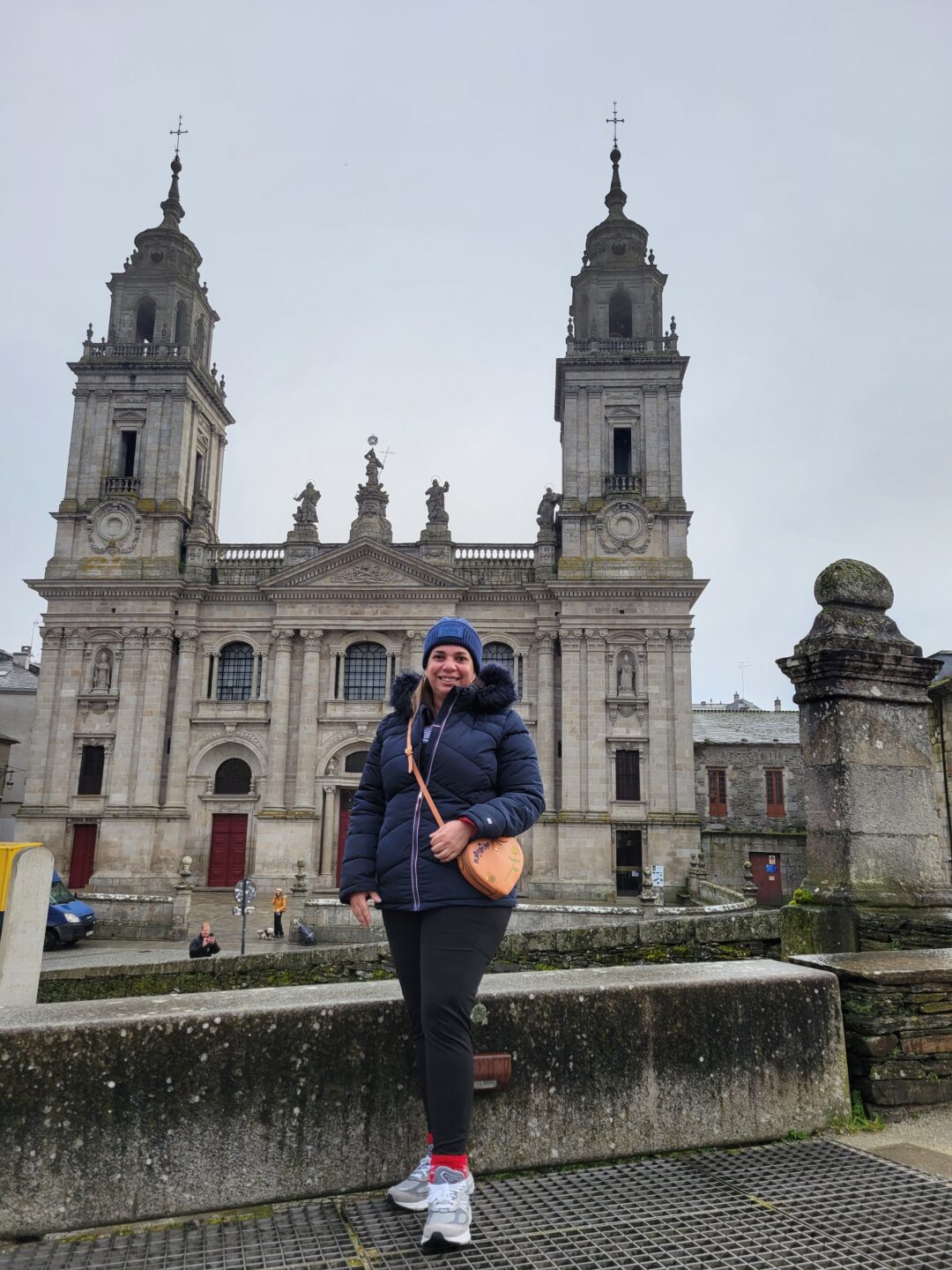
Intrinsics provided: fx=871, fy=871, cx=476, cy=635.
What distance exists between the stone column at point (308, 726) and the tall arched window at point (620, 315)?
18.9m

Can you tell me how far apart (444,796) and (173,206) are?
46435 millimetres

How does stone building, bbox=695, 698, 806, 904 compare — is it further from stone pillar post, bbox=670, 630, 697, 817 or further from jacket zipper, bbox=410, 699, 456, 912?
jacket zipper, bbox=410, 699, 456, 912

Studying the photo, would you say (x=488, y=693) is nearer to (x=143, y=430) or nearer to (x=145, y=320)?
(x=143, y=430)

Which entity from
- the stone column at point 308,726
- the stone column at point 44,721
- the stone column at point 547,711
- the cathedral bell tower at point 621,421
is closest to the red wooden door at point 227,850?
the stone column at point 308,726

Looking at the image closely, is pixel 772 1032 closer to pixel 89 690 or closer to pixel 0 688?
pixel 89 690

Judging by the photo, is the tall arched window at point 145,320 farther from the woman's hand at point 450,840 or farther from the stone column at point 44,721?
the woman's hand at point 450,840

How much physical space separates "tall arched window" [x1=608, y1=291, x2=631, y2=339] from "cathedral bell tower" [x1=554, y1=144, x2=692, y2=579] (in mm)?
A: 40

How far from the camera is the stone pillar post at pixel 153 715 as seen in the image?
33.5 m

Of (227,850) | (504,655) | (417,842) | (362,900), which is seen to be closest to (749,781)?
(504,655)

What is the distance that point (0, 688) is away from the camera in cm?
4753

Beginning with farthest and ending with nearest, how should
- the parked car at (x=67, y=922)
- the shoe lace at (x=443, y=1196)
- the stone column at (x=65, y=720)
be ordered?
1. the stone column at (x=65, y=720)
2. the parked car at (x=67, y=922)
3. the shoe lace at (x=443, y=1196)

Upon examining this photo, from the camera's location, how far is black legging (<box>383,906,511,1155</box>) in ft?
10.8

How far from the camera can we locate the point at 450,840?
11.2 ft

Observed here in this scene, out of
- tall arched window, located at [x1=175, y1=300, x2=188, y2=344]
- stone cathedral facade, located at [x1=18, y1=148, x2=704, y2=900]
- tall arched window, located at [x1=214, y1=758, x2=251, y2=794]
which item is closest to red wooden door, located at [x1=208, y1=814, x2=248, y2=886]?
stone cathedral facade, located at [x1=18, y1=148, x2=704, y2=900]
